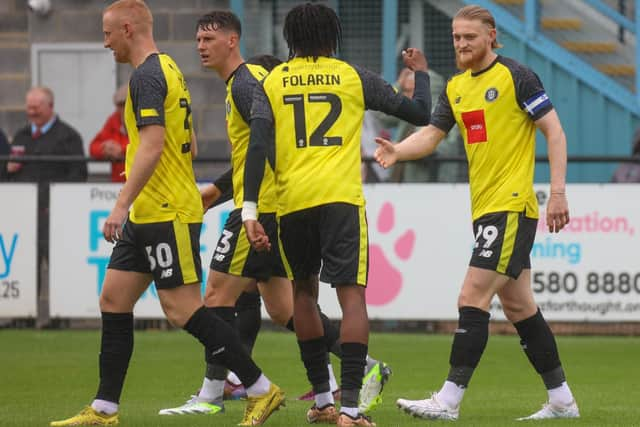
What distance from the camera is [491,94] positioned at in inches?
328

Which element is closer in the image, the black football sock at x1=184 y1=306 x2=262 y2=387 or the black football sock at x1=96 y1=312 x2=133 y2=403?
the black football sock at x1=184 y1=306 x2=262 y2=387

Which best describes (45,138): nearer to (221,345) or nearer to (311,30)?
(221,345)

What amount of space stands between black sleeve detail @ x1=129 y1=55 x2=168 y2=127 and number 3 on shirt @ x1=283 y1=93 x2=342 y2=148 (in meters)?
0.69

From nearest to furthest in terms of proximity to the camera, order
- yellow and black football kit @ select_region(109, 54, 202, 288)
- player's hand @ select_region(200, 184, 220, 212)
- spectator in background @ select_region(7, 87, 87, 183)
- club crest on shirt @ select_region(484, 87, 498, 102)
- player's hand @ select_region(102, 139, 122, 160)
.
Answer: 1. yellow and black football kit @ select_region(109, 54, 202, 288)
2. club crest on shirt @ select_region(484, 87, 498, 102)
3. player's hand @ select_region(200, 184, 220, 212)
4. spectator in background @ select_region(7, 87, 87, 183)
5. player's hand @ select_region(102, 139, 122, 160)

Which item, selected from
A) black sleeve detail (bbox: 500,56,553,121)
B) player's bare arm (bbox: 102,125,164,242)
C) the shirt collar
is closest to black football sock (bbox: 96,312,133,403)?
player's bare arm (bbox: 102,125,164,242)

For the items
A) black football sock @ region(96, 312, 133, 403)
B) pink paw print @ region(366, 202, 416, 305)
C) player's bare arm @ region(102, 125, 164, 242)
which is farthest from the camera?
pink paw print @ region(366, 202, 416, 305)

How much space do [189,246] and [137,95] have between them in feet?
2.63

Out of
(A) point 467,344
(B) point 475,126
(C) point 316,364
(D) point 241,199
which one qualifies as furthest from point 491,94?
(C) point 316,364

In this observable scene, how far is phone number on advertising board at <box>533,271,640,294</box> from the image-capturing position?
14.6 meters

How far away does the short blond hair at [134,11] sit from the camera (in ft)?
26.7

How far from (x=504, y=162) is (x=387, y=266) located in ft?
21.2

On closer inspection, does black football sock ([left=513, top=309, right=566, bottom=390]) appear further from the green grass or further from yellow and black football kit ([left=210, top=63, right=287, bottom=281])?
yellow and black football kit ([left=210, top=63, right=287, bottom=281])

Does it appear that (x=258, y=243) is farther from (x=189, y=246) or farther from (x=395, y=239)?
(x=395, y=239)

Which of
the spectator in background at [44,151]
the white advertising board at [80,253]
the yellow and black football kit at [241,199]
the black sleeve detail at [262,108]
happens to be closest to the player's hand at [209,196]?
the yellow and black football kit at [241,199]
